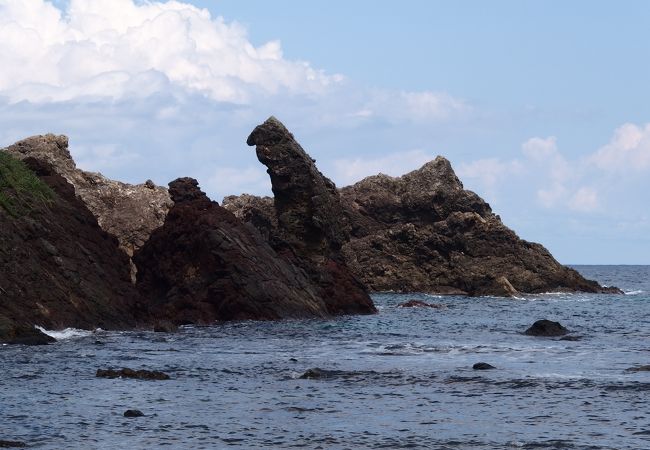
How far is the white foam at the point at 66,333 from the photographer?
42.7 metres

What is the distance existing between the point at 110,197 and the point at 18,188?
2016cm

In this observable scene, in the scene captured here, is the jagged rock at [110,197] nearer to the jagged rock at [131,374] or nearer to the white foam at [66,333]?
the white foam at [66,333]

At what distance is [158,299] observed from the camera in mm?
56312

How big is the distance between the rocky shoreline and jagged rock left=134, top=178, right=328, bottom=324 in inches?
3.2

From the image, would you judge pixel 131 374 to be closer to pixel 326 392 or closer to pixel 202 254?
pixel 326 392

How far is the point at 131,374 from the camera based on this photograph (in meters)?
31.5

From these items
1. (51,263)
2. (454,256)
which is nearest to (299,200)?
(51,263)

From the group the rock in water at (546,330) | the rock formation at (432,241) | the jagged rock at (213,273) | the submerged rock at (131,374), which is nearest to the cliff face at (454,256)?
the rock formation at (432,241)

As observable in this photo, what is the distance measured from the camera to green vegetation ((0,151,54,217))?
4925 cm

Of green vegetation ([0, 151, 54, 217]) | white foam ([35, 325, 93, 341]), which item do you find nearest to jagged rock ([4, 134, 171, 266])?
green vegetation ([0, 151, 54, 217])

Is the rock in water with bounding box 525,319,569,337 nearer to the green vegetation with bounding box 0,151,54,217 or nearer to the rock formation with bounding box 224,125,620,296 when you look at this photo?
the green vegetation with bounding box 0,151,54,217

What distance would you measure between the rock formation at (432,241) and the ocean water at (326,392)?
4563 cm

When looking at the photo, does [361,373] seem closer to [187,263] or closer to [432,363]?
[432,363]

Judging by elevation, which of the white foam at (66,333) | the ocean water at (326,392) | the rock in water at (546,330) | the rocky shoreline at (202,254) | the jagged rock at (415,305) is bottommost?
the ocean water at (326,392)
